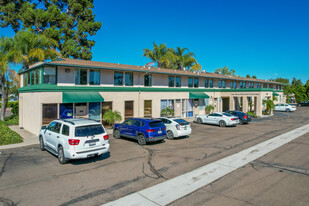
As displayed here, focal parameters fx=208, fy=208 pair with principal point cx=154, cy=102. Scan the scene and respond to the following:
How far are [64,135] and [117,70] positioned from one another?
11.2 metres

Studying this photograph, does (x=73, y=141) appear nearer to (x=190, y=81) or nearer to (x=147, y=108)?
(x=147, y=108)

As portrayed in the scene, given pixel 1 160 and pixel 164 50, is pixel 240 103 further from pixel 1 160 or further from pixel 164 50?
pixel 1 160

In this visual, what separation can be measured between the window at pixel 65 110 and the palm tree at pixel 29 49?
892 centimetres

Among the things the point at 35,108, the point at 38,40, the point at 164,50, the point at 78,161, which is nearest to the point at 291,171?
the point at 78,161

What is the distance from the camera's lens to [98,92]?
17938mm

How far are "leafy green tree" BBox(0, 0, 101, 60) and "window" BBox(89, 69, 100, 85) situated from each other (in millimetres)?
16319

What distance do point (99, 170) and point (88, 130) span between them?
1827 mm

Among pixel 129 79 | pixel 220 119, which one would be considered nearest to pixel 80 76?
pixel 129 79

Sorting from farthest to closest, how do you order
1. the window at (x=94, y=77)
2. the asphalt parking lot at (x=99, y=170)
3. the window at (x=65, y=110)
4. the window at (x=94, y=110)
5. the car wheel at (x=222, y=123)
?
1. the car wheel at (x=222, y=123)
2. the window at (x=94, y=77)
3. the window at (x=94, y=110)
4. the window at (x=65, y=110)
5. the asphalt parking lot at (x=99, y=170)

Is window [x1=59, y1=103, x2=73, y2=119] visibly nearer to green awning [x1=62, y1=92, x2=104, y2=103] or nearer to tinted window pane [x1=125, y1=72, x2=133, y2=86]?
green awning [x1=62, y1=92, x2=104, y2=103]

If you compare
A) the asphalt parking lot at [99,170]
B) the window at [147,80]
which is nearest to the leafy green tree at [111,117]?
the asphalt parking lot at [99,170]

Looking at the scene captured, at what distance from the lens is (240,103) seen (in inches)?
1367

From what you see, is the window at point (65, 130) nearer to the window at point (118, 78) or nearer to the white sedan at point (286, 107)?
the window at point (118, 78)

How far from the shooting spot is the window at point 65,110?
16.0 meters
